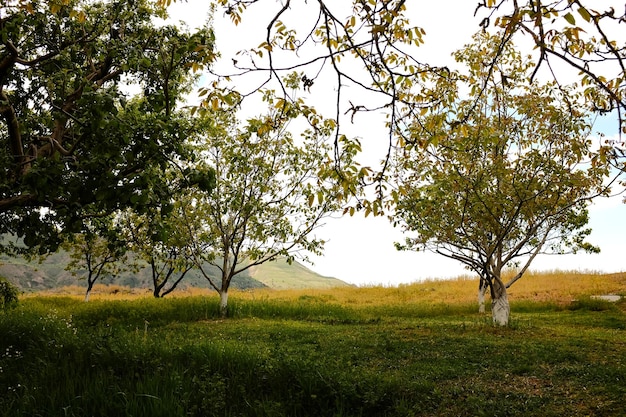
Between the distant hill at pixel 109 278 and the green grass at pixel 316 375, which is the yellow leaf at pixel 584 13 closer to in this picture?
the green grass at pixel 316 375

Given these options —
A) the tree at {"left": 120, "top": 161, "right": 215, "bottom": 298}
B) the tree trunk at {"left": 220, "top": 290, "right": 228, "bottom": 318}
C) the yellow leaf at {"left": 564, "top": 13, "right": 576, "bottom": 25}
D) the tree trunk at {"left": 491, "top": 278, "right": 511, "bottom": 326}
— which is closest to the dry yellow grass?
the tree at {"left": 120, "top": 161, "right": 215, "bottom": 298}

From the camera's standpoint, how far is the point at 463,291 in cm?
3198

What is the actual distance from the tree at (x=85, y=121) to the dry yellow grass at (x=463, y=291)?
16.1 metres

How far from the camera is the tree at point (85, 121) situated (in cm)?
767

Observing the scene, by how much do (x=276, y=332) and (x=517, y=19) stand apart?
12747 mm

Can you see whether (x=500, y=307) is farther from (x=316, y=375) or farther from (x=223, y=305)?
(x=223, y=305)

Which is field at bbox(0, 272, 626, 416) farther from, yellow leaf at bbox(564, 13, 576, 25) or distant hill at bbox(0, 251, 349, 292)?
distant hill at bbox(0, 251, 349, 292)

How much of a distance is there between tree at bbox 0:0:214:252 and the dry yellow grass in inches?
633

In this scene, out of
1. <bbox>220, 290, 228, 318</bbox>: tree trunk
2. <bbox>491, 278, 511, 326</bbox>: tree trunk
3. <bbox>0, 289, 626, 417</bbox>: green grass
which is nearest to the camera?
<bbox>0, 289, 626, 417</bbox>: green grass

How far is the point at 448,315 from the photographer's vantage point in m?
22.8

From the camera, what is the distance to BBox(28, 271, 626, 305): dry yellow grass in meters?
27.8

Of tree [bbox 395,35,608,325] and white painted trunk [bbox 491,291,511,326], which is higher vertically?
tree [bbox 395,35,608,325]

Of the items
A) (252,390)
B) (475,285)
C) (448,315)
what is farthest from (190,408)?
(475,285)

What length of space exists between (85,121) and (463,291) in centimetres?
2813
